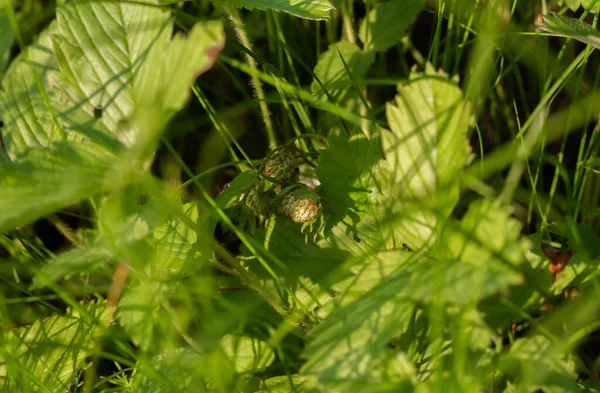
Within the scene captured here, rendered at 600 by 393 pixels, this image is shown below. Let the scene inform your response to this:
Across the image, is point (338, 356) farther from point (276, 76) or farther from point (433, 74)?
point (276, 76)

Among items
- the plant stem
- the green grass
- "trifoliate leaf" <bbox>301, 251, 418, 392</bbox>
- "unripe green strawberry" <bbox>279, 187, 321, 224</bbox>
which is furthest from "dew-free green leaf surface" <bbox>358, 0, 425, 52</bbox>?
"trifoliate leaf" <bbox>301, 251, 418, 392</bbox>

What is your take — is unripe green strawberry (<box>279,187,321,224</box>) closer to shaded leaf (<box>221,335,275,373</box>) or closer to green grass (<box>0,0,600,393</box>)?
green grass (<box>0,0,600,393</box>)

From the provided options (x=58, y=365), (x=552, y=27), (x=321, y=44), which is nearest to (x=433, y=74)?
(x=552, y=27)

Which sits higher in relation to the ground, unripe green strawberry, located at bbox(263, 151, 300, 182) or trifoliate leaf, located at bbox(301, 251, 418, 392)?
unripe green strawberry, located at bbox(263, 151, 300, 182)

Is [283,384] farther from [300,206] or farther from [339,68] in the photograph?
[339,68]

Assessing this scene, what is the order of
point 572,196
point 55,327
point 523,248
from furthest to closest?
point 55,327 < point 572,196 < point 523,248

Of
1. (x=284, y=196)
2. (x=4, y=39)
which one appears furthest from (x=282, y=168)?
(x=4, y=39)

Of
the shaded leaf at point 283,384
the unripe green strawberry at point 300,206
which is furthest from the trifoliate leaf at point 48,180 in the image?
the shaded leaf at point 283,384
